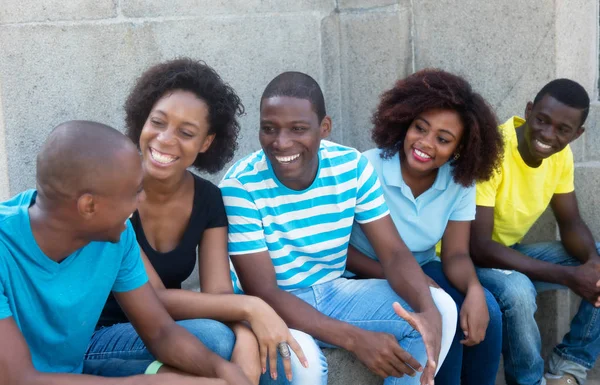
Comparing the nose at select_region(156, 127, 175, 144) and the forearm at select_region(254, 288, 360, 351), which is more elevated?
the nose at select_region(156, 127, 175, 144)

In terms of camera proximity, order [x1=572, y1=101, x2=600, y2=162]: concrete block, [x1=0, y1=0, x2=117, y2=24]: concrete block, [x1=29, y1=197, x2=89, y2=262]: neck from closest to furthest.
Result: [x1=29, y1=197, x2=89, y2=262]: neck → [x1=0, y1=0, x2=117, y2=24]: concrete block → [x1=572, y1=101, x2=600, y2=162]: concrete block

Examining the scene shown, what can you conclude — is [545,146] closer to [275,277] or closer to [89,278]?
[275,277]

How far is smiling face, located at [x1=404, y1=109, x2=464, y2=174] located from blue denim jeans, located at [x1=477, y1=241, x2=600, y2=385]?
0.59m

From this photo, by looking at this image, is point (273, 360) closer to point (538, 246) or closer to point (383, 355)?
point (383, 355)

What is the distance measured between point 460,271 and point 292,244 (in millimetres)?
751

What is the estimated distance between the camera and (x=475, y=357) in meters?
3.23

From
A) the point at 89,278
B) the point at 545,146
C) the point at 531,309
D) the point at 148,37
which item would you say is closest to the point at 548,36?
the point at 545,146

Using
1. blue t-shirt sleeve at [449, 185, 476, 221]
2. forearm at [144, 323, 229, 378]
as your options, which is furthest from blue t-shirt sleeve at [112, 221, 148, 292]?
blue t-shirt sleeve at [449, 185, 476, 221]

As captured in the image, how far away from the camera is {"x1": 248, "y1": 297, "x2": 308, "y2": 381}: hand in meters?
2.57

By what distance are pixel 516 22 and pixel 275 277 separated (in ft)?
6.64

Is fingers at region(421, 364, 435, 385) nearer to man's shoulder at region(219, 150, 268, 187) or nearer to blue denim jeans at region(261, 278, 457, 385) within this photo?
blue denim jeans at region(261, 278, 457, 385)

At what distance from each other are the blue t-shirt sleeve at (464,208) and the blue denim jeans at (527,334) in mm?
298

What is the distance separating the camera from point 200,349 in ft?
7.84

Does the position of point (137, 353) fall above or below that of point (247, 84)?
below
